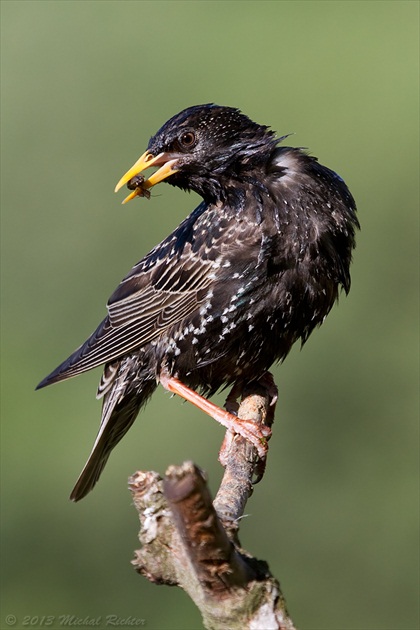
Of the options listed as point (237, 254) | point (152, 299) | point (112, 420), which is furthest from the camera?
point (112, 420)

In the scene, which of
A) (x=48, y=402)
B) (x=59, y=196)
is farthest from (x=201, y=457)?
(x=59, y=196)

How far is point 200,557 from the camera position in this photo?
145 inches

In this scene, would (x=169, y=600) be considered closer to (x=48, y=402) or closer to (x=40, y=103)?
(x=48, y=402)

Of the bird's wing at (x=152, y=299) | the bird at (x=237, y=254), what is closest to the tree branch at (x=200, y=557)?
the bird at (x=237, y=254)

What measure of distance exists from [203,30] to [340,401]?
4174mm

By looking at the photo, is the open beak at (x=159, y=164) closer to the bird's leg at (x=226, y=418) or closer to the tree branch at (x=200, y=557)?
the bird's leg at (x=226, y=418)

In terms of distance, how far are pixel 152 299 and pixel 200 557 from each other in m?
3.25

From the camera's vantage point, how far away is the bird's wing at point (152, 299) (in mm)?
6477

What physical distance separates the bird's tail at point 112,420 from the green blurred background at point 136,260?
230 cm

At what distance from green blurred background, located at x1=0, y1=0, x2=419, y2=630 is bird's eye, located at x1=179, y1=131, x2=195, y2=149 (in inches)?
146

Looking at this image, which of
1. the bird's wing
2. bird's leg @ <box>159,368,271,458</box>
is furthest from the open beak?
bird's leg @ <box>159,368,271,458</box>

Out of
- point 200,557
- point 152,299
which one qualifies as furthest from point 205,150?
point 200,557

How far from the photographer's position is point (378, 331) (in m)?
10.4

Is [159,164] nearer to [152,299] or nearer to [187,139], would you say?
[187,139]
